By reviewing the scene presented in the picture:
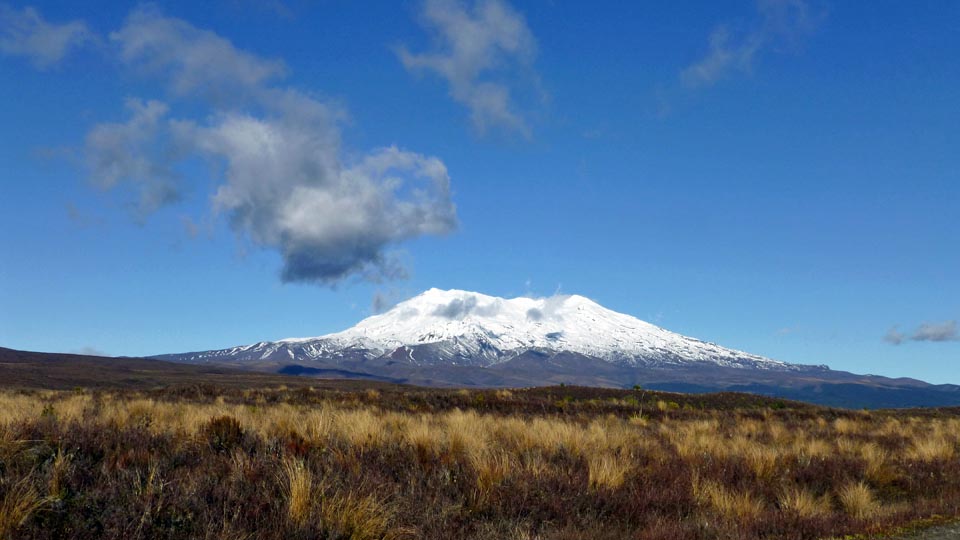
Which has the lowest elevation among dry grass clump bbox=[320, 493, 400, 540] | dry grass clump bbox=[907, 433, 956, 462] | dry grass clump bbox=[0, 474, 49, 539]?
dry grass clump bbox=[907, 433, 956, 462]

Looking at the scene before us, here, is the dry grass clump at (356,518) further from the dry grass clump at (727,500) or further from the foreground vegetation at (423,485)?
the dry grass clump at (727,500)

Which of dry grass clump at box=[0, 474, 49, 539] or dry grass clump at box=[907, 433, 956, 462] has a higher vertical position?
dry grass clump at box=[0, 474, 49, 539]

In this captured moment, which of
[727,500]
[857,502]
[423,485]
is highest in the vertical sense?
[423,485]

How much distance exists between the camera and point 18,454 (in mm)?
7473

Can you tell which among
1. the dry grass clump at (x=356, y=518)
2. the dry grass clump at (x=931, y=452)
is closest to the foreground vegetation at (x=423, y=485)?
the dry grass clump at (x=356, y=518)

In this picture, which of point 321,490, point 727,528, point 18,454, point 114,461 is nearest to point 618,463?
point 727,528

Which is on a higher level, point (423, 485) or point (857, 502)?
point (423, 485)

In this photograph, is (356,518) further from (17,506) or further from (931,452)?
(931,452)

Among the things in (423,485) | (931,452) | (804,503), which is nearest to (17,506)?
(423,485)

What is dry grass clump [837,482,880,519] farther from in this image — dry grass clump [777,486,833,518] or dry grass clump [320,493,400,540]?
dry grass clump [320,493,400,540]

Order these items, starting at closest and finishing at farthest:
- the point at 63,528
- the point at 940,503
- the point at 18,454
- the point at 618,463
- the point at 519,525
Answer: the point at 63,528, the point at 519,525, the point at 18,454, the point at 940,503, the point at 618,463

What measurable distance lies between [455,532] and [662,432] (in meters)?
12.1

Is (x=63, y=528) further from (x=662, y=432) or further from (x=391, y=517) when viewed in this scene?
(x=662, y=432)

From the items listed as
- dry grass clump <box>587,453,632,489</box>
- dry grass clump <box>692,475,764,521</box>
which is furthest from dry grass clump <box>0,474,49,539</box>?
dry grass clump <box>692,475,764,521</box>
